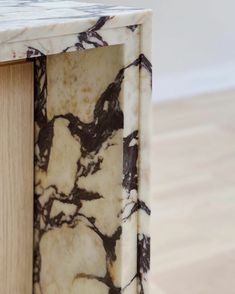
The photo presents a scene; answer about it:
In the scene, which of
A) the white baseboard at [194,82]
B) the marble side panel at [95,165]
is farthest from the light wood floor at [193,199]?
the marble side panel at [95,165]

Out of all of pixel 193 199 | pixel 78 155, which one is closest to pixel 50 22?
pixel 78 155

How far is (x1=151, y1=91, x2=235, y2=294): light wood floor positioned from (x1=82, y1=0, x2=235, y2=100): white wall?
18 cm

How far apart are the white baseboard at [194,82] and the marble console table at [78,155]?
2.09 meters

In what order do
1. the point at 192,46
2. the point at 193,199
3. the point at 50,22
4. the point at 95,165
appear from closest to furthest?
1. the point at 50,22
2. the point at 95,165
3. the point at 193,199
4. the point at 192,46

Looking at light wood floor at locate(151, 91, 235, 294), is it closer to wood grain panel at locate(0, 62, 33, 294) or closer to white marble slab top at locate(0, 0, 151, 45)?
wood grain panel at locate(0, 62, 33, 294)

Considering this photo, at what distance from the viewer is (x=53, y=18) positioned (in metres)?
1.05

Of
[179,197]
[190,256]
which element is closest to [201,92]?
[179,197]

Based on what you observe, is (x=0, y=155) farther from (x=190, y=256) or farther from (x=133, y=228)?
(x=190, y=256)

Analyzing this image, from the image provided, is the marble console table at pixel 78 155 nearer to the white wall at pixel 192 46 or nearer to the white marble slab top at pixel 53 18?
the white marble slab top at pixel 53 18

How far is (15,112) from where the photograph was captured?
A: 1197 millimetres

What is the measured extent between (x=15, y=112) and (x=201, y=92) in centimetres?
241

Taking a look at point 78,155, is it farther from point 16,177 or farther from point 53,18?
point 53,18

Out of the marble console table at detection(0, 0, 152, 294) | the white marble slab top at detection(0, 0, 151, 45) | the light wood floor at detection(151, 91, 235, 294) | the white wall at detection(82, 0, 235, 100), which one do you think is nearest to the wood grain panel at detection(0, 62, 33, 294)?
the marble console table at detection(0, 0, 152, 294)

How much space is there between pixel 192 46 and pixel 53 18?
242 cm
